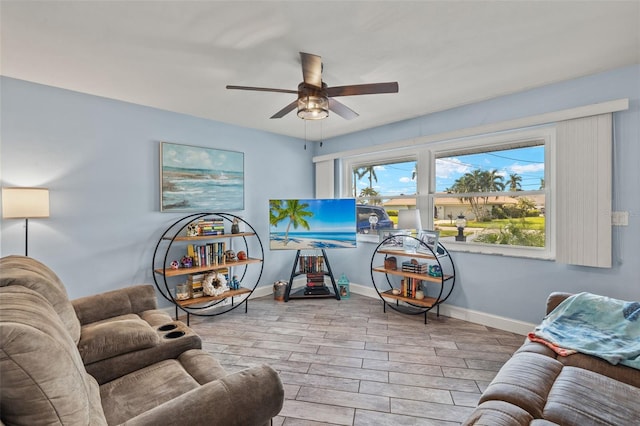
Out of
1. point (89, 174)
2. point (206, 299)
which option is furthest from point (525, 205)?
point (89, 174)

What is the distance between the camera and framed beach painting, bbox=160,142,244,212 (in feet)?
11.8

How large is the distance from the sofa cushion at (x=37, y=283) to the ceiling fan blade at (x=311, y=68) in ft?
6.14

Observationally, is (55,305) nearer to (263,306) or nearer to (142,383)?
(142,383)

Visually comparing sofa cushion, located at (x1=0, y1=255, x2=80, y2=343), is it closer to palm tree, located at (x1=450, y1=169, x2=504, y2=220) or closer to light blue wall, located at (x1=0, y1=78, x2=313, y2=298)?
light blue wall, located at (x1=0, y1=78, x2=313, y2=298)

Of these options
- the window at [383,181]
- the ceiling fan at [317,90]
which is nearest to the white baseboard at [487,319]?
the window at [383,181]

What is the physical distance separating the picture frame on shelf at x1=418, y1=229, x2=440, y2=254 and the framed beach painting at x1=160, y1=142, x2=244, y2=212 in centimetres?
245

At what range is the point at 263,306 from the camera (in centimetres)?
407

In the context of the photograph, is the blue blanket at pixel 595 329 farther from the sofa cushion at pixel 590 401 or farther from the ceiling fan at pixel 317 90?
the ceiling fan at pixel 317 90

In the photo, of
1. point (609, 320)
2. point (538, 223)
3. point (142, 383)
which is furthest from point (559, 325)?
point (142, 383)

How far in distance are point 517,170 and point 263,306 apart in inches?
136

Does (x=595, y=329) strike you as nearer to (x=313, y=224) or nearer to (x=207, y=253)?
(x=313, y=224)

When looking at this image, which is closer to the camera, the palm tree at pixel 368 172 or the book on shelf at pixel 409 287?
the book on shelf at pixel 409 287

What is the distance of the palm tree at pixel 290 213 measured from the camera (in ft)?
13.8

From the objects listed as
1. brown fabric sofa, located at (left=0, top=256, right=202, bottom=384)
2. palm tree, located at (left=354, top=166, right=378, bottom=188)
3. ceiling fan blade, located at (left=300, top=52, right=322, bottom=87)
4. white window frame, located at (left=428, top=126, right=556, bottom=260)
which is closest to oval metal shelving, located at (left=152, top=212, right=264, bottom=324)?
brown fabric sofa, located at (left=0, top=256, right=202, bottom=384)
